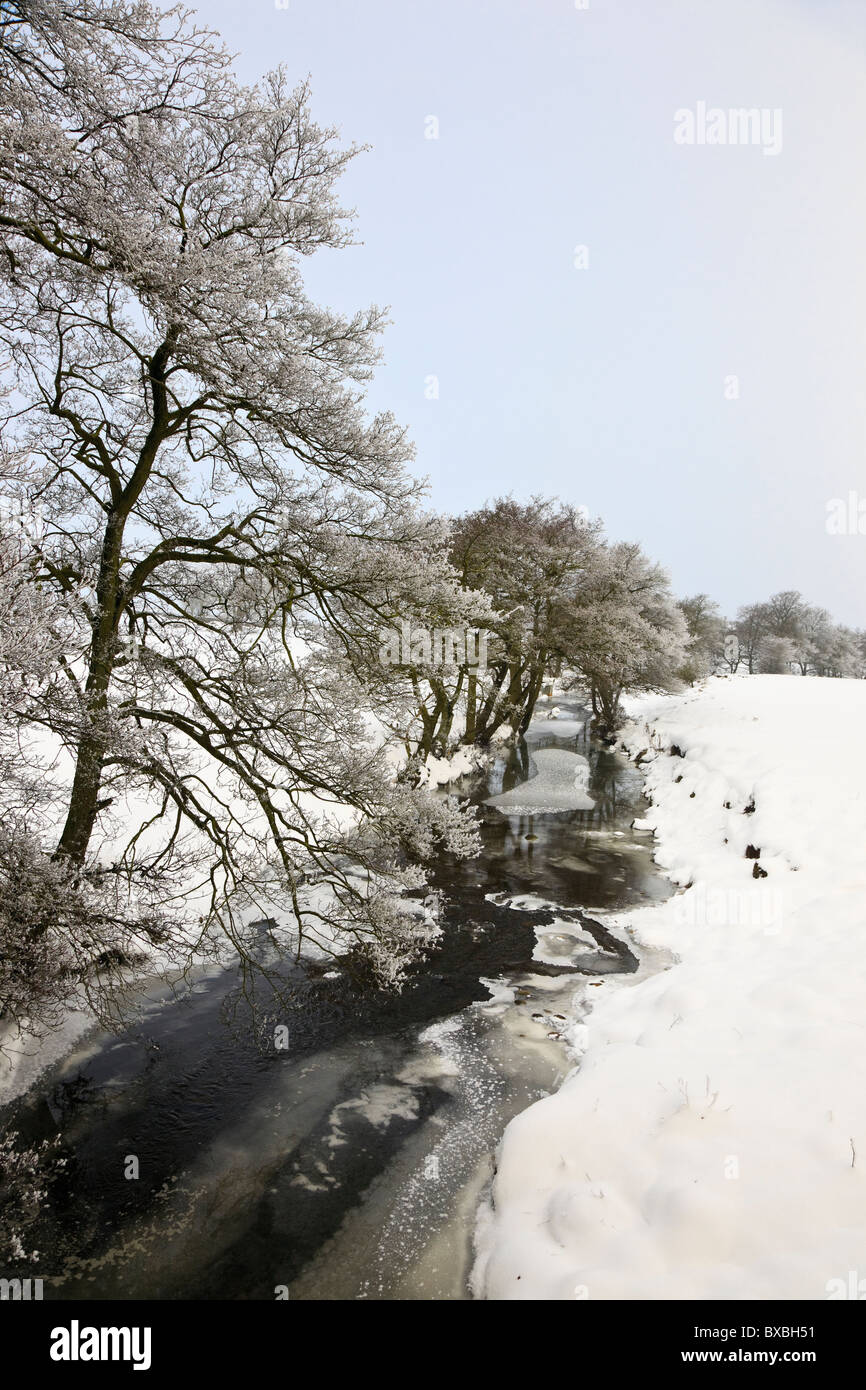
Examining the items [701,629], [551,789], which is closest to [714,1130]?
[551,789]

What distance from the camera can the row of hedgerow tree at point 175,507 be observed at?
17.4 feet

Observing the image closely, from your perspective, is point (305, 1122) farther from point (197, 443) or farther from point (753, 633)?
point (753, 633)

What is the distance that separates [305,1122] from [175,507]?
297 inches

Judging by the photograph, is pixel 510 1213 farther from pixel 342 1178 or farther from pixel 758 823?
pixel 758 823

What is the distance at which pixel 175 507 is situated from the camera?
359 inches

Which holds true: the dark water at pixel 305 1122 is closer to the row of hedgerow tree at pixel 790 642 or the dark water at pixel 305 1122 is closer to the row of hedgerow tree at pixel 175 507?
the row of hedgerow tree at pixel 175 507

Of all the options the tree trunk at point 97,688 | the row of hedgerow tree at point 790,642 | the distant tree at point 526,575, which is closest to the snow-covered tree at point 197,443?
the tree trunk at point 97,688

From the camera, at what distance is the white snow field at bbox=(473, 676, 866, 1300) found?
3842 millimetres

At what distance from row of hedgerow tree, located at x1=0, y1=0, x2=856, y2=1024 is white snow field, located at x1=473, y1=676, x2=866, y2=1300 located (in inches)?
105

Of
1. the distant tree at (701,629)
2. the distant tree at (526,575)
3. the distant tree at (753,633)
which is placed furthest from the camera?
the distant tree at (753,633)

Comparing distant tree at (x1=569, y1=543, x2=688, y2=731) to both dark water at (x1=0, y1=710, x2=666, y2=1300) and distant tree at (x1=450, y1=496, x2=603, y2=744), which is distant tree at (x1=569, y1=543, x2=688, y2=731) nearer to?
distant tree at (x1=450, y1=496, x2=603, y2=744)

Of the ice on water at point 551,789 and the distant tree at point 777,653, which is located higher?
the distant tree at point 777,653

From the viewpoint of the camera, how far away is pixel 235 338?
22.0ft

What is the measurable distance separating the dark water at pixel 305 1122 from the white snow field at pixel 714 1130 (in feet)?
2.13
